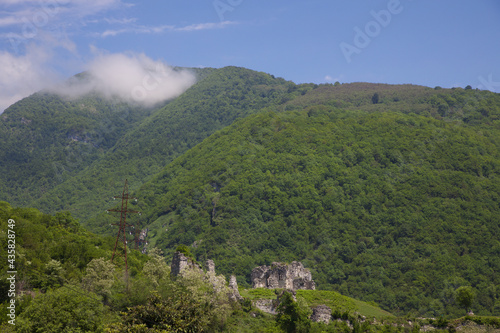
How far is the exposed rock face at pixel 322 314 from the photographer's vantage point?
53.0 metres

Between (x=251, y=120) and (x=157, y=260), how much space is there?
120 m

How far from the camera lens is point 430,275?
98750 millimetres

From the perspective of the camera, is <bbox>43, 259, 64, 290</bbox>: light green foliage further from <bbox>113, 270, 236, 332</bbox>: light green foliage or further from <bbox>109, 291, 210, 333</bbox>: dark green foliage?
<bbox>109, 291, 210, 333</bbox>: dark green foliage

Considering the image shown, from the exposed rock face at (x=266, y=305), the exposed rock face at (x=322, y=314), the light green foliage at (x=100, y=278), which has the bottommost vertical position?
the exposed rock face at (x=322, y=314)

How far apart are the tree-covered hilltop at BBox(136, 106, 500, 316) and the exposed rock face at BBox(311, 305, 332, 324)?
132 ft

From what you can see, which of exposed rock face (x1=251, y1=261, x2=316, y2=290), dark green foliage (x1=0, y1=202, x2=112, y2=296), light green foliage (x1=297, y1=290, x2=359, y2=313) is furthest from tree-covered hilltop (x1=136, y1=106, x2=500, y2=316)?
dark green foliage (x1=0, y1=202, x2=112, y2=296)

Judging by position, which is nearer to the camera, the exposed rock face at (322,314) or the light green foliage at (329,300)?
the exposed rock face at (322,314)

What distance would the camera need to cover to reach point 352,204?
128 meters

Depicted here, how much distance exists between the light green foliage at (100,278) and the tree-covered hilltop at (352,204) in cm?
5519

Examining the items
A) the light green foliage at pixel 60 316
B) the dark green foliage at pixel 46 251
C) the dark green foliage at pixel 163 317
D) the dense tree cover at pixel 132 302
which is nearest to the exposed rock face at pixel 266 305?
the dense tree cover at pixel 132 302

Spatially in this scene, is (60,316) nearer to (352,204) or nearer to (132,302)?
A: (132,302)

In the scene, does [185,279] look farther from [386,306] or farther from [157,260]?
[386,306]

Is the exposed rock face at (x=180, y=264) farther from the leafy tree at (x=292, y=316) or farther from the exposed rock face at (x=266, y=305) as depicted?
the leafy tree at (x=292, y=316)

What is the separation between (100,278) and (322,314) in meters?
21.6
